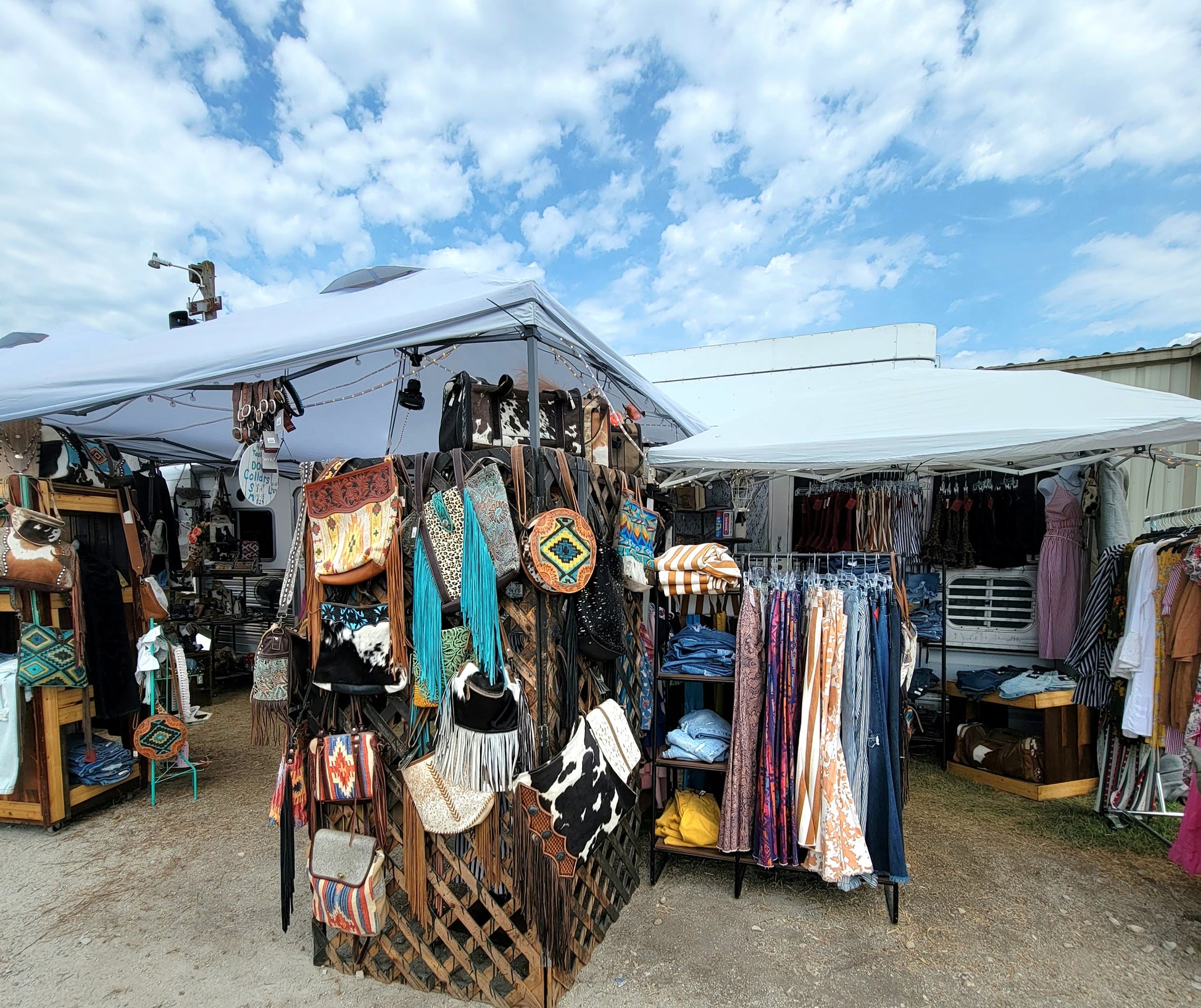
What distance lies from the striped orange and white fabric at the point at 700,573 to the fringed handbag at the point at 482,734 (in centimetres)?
98

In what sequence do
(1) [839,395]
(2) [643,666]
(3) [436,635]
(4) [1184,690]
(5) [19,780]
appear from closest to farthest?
(3) [436,635]
(4) [1184,690]
(2) [643,666]
(5) [19,780]
(1) [839,395]

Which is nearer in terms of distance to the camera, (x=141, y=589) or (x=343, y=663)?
(x=343, y=663)

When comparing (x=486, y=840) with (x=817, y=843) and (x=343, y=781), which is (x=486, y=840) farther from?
(x=817, y=843)

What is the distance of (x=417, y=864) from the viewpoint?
2352 millimetres

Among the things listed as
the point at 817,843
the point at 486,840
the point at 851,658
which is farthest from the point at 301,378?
the point at 817,843

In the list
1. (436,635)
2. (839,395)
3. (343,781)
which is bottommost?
(343,781)

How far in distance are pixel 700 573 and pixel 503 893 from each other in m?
1.59

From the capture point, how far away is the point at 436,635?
226 centimetres

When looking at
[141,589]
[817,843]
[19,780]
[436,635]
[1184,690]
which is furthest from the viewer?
[141,589]

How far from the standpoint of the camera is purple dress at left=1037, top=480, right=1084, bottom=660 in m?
4.71

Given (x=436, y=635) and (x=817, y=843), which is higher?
(x=436, y=635)

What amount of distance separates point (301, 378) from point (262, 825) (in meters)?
2.96

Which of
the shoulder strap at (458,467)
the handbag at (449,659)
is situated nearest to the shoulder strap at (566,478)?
the shoulder strap at (458,467)

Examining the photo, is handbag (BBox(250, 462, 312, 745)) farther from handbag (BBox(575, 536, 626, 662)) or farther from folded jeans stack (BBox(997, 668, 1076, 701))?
folded jeans stack (BBox(997, 668, 1076, 701))
